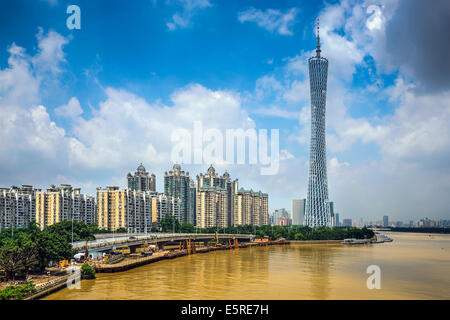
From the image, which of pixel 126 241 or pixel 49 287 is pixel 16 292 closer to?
pixel 49 287

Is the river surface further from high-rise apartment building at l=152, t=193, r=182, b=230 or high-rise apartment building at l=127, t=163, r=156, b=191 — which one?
high-rise apartment building at l=127, t=163, r=156, b=191

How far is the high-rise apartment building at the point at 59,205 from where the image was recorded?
7481 centimetres

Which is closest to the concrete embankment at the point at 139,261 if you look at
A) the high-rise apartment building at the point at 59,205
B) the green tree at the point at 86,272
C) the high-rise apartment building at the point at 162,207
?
the green tree at the point at 86,272

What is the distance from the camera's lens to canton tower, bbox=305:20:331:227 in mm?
105250

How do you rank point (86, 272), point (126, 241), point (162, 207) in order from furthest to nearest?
point (162, 207), point (126, 241), point (86, 272)

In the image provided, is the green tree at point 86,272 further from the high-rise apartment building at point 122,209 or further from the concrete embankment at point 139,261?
the high-rise apartment building at point 122,209

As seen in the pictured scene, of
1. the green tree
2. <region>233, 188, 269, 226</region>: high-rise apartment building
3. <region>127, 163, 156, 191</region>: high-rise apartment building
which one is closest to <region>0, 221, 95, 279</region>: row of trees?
the green tree

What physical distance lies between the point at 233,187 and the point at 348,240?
42.7 meters

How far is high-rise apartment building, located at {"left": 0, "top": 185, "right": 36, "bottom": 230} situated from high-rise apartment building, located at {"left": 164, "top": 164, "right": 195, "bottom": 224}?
1625 inches

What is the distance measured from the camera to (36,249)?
2981cm

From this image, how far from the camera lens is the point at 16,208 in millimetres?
73562

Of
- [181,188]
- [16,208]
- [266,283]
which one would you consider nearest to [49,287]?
[266,283]

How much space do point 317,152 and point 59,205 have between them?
63.8 meters
